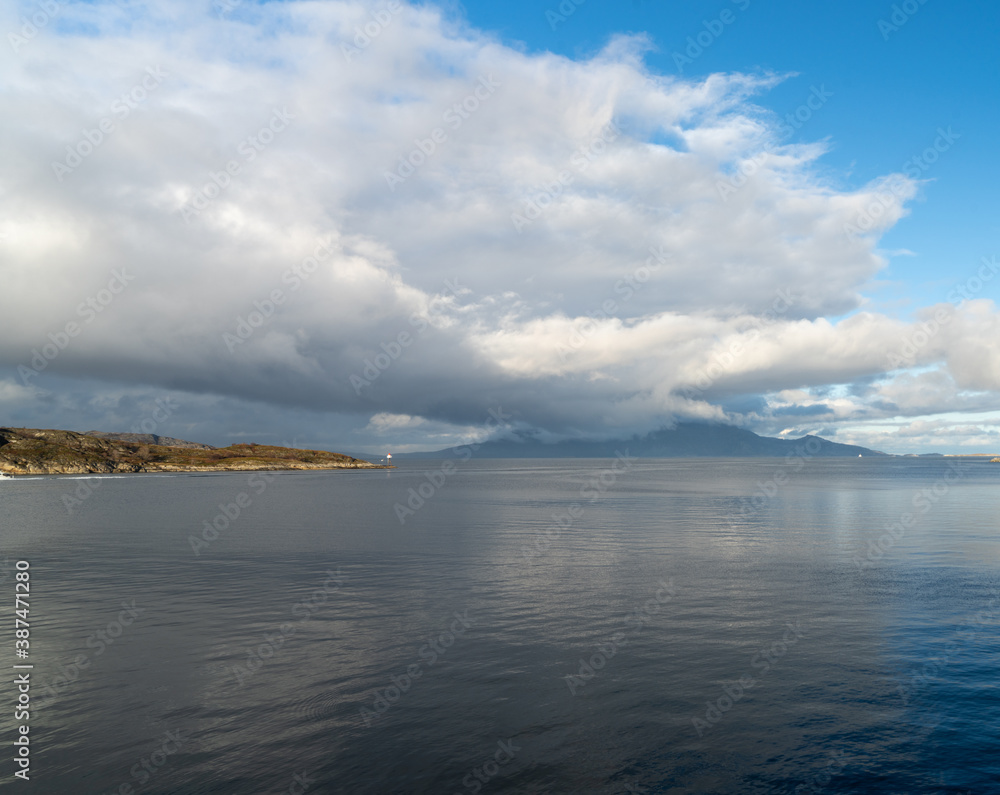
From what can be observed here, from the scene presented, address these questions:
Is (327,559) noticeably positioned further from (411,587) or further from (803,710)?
(803,710)

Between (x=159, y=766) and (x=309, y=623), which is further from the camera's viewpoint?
(x=309, y=623)

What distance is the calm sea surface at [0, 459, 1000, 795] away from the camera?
1769 centimetres

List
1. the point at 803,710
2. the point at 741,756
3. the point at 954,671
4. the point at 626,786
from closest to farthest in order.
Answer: the point at 626,786, the point at 741,756, the point at 803,710, the point at 954,671

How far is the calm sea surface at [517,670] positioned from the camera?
17688mm

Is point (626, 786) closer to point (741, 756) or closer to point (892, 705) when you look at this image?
point (741, 756)

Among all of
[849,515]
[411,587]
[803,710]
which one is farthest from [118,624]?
[849,515]

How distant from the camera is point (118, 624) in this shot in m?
32.8

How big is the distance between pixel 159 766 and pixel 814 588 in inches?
1568

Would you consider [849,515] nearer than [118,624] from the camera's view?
No

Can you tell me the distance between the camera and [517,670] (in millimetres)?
25297

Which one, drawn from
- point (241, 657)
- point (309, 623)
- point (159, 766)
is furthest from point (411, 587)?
point (159, 766)

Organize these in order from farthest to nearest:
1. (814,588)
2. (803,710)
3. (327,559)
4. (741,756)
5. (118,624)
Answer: (327,559) → (814,588) → (118,624) → (803,710) → (741,756)

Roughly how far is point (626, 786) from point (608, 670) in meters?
8.67

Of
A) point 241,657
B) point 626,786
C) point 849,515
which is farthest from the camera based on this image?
point 849,515
